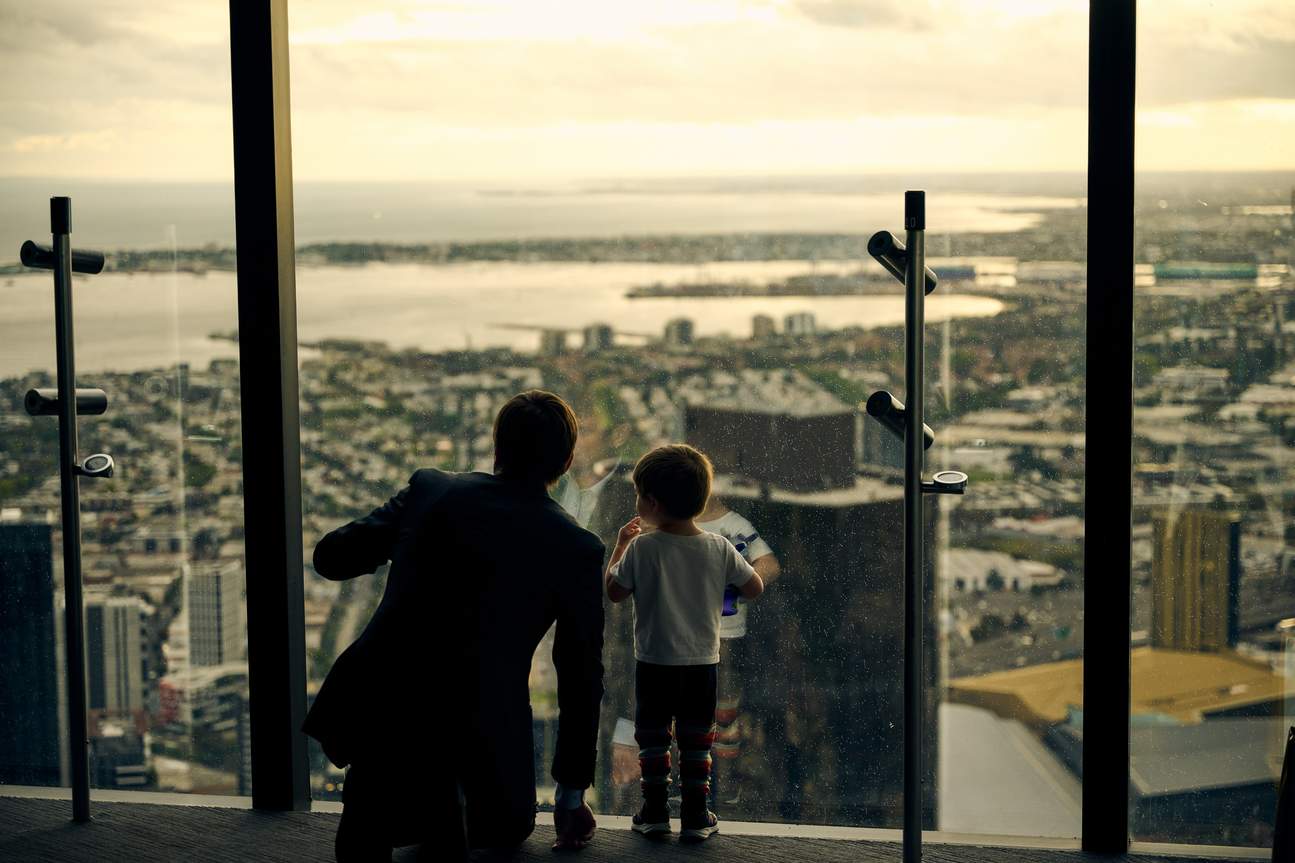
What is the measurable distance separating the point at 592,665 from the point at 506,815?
366mm

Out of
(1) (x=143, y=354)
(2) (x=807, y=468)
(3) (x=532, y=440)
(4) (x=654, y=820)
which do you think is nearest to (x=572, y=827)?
(4) (x=654, y=820)

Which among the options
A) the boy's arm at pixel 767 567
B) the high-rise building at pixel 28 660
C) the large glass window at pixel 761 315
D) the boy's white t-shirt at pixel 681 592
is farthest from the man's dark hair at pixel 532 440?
the high-rise building at pixel 28 660

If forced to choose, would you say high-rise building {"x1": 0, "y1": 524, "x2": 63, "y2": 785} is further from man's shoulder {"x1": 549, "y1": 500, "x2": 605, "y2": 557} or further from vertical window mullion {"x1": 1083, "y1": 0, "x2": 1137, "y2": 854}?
vertical window mullion {"x1": 1083, "y1": 0, "x2": 1137, "y2": 854}

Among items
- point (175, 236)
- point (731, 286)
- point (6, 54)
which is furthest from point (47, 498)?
point (731, 286)

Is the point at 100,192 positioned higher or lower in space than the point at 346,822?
higher

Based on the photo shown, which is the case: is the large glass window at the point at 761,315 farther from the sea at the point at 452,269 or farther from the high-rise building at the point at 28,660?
the high-rise building at the point at 28,660

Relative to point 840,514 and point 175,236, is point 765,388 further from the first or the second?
point 175,236

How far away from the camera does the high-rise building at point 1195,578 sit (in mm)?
2969

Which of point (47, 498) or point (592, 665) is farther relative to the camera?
point (47, 498)

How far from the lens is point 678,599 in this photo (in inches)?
115

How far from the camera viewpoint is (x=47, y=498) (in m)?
3.45

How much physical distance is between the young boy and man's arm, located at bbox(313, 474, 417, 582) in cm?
55

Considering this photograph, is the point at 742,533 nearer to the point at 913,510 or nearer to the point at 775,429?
the point at 775,429

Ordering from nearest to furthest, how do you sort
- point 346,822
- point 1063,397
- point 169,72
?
point 346,822 < point 1063,397 < point 169,72
